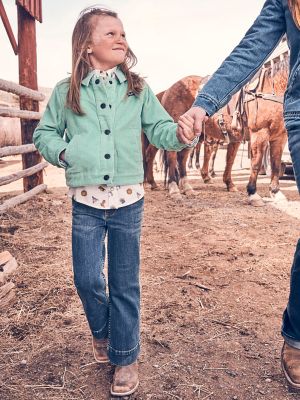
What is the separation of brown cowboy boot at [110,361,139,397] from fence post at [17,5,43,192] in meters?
5.35

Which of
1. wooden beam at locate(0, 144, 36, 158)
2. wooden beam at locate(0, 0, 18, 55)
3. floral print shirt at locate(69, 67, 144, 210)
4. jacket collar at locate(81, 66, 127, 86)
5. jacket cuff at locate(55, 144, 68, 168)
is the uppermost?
wooden beam at locate(0, 0, 18, 55)

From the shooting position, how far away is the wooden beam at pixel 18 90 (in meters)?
5.29

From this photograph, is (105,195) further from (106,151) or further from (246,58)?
(246,58)

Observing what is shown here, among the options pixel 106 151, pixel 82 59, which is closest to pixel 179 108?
pixel 82 59

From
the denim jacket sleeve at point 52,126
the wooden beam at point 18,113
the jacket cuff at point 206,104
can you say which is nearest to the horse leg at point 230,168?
the wooden beam at point 18,113

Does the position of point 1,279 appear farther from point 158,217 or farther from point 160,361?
point 158,217

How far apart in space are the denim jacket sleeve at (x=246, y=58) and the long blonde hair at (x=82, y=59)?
0.32m

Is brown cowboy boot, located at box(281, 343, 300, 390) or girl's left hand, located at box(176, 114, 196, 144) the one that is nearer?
girl's left hand, located at box(176, 114, 196, 144)

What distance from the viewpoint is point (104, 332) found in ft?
6.95

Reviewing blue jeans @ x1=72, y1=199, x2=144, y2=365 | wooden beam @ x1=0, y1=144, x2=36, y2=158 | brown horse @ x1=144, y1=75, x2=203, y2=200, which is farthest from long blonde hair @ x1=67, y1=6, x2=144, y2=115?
brown horse @ x1=144, y1=75, x2=203, y2=200

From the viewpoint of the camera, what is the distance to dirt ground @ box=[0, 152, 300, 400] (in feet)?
6.74

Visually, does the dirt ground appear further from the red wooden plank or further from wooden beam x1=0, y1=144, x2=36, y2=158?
the red wooden plank

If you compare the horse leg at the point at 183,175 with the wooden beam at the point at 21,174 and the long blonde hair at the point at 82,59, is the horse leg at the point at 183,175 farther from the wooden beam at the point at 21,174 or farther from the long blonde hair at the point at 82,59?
the long blonde hair at the point at 82,59

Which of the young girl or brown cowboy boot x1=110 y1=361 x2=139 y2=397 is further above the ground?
the young girl
